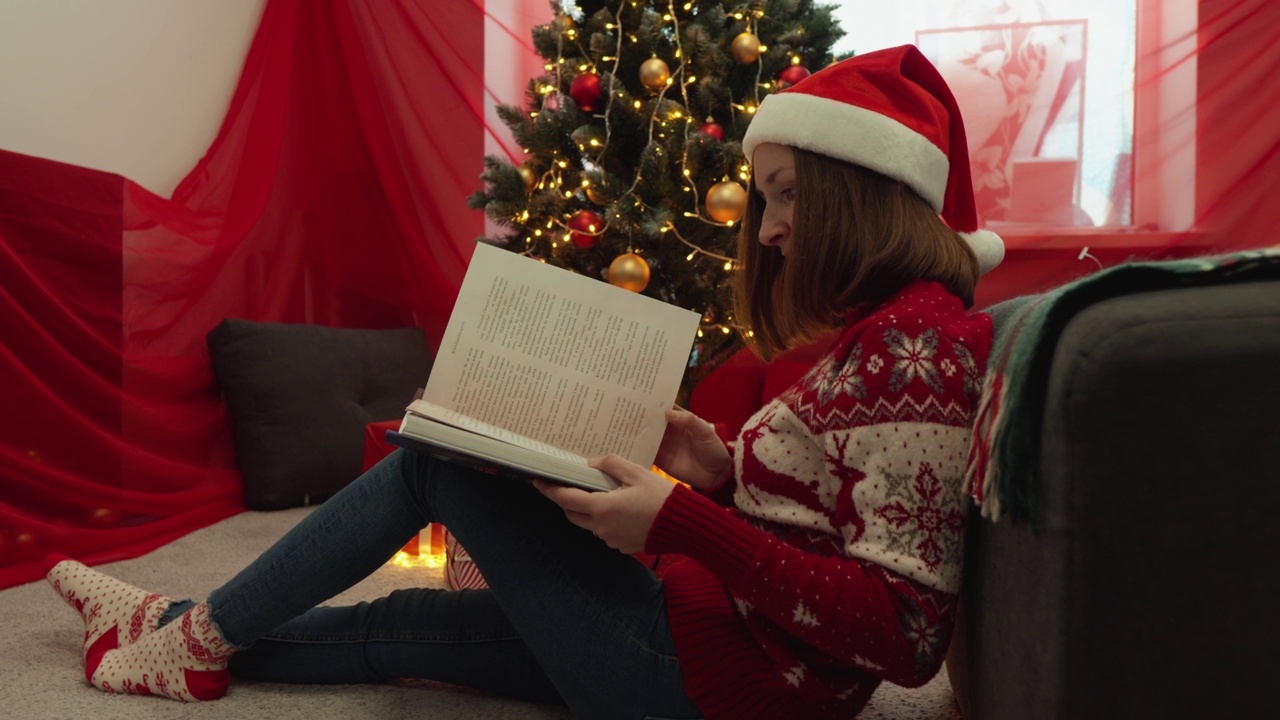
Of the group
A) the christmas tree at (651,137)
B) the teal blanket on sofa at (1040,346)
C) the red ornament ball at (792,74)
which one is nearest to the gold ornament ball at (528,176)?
the christmas tree at (651,137)

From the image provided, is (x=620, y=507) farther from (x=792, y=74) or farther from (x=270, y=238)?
(x=270, y=238)

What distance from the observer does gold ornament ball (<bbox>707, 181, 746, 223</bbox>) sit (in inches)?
66.9

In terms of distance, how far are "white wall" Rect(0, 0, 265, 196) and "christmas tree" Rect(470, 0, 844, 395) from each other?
72cm

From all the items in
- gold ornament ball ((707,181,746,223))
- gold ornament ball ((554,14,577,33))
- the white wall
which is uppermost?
gold ornament ball ((554,14,577,33))

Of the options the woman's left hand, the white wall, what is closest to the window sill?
the woman's left hand

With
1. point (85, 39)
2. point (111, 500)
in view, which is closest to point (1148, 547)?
point (111, 500)

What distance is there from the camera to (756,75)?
191 centimetres

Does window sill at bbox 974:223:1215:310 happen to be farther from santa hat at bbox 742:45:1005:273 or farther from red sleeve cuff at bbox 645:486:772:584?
red sleeve cuff at bbox 645:486:772:584

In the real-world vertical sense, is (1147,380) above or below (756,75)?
below

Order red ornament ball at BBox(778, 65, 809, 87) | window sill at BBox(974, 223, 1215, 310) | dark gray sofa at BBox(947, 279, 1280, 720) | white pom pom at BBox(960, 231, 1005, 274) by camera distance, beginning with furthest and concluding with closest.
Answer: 1. window sill at BBox(974, 223, 1215, 310)
2. red ornament ball at BBox(778, 65, 809, 87)
3. white pom pom at BBox(960, 231, 1005, 274)
4. dark gray sofa at BBox(947, 279, 1280, 720)

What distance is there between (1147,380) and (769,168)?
52 centimetres

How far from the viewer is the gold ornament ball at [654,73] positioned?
1827 millimetres

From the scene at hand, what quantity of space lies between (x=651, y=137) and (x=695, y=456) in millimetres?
1063

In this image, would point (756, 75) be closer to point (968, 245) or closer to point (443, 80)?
point (443, 80)
